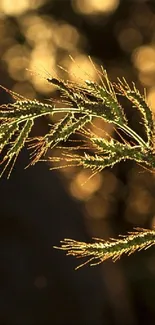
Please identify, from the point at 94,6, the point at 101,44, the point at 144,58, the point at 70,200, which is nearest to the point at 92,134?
the point at 70,200

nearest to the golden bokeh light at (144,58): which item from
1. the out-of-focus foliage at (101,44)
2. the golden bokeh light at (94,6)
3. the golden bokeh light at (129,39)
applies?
the out-of-focus foliage at (101,44)

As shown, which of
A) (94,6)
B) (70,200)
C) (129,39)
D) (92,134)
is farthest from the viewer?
(94,6)

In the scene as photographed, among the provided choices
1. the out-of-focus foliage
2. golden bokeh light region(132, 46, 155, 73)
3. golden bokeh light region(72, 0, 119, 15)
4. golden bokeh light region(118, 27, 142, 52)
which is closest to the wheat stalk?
the out-of-focus foliage

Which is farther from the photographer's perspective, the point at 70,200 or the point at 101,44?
the point at 101,44

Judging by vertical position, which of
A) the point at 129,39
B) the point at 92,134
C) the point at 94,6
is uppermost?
the point at 94,6

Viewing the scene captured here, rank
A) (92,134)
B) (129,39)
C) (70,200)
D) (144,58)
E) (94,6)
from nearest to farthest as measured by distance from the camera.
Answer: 1. (92,134)
2. (70,200)
3. (144,58)
4. (129,39)
5. (94,6)

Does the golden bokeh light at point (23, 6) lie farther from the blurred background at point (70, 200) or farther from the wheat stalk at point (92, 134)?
the wheat stalk at point (92, 134)

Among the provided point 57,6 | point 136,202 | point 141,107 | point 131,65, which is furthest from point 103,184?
Answer: point 141,107

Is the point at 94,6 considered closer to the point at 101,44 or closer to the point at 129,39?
the point at 101,44

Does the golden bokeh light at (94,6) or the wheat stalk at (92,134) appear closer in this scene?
the wheat stalk at (92,134)
